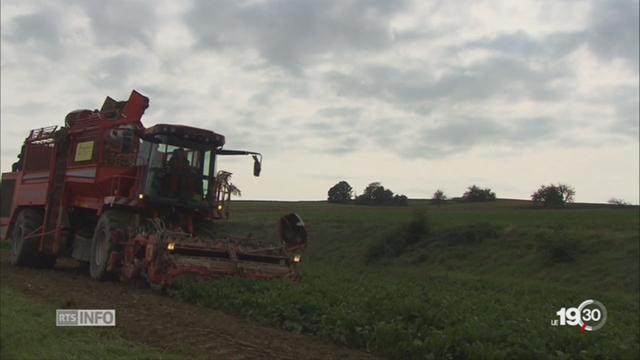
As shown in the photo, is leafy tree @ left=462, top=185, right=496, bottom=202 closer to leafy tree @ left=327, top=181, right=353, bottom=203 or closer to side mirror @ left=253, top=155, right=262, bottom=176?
leafy tree @ left=327, top=181, right=353, bottom=203

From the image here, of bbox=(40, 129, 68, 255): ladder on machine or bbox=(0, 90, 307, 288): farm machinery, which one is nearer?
bbox=(0, 90, 307, 288): farm machinery

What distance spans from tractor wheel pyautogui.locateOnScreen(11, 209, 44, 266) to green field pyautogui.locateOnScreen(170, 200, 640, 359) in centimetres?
705

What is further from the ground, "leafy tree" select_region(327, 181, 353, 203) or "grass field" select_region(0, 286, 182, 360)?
"leafy tree" select_region(327, 181, 353, 203)

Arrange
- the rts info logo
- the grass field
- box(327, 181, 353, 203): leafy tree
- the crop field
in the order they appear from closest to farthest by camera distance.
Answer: the grass field → the crop field → the rts info logo → box(327, 181, 353, 203): leafy tree

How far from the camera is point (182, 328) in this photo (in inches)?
320

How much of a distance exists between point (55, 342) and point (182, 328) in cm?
187

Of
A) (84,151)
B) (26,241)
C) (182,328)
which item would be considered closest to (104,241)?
(84,151)

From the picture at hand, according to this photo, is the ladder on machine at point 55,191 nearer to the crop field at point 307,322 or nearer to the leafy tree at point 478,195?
the crop field at point 307,322

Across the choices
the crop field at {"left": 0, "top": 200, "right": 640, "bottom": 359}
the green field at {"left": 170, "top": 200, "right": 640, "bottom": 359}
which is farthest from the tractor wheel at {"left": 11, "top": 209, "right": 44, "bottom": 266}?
the green field at {"left": 170, "top": 200, "right": 640, "bottom": 359}

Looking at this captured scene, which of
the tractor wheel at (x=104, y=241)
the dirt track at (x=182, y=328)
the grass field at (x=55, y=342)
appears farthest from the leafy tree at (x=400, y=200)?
the grass field at (x=55, y=342)

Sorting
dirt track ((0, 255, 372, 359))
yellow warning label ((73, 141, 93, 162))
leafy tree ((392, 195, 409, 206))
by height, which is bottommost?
dirt track ((0, 255, 372, 359))

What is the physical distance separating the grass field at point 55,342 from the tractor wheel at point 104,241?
16.3ft

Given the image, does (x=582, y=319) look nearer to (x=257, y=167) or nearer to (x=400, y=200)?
(x=257, y=167)

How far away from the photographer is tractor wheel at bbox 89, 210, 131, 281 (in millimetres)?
13172
